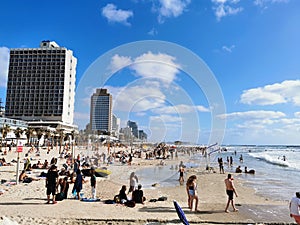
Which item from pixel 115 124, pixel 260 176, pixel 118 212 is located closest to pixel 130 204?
pixel 118 212

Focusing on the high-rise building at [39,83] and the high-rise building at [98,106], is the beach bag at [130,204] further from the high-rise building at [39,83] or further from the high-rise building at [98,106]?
the high-rise building at [39,83]

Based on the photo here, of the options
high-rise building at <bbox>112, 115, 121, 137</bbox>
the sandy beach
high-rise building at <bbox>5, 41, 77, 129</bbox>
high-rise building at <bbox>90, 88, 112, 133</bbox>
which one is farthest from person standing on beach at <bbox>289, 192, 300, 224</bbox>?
high-rise building at <bbox>5, 41, 77, 129</bbox>

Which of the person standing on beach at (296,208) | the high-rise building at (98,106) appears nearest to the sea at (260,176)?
the person standing on beach at (296,208)

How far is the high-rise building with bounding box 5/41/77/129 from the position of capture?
9300cm

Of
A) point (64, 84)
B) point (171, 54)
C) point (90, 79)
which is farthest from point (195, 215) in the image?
point (64, 84)

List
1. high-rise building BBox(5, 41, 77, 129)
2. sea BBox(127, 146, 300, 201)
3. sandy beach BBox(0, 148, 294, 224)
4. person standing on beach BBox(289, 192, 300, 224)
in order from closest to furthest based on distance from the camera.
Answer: person standing on beach BBox(289, 192, 300, 224) < sandy beach BBox(0, 148, 294, 224) < sea BBox(127, 146, 300, 201) < high-rise building BBox(5, 41, 77, 129)

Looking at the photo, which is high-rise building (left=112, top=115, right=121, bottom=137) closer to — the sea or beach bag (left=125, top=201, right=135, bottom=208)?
the sea

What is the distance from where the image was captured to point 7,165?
2005cm

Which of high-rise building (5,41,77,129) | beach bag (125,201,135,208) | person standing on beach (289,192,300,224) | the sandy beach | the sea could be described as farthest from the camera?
high-rise building (5,41,77,129)

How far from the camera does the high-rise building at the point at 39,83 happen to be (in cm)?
9300

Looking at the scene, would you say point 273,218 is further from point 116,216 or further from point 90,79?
point 90,79

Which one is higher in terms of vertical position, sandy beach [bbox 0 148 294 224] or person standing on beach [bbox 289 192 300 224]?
person standing on beach [bbox 289 192 300 224]

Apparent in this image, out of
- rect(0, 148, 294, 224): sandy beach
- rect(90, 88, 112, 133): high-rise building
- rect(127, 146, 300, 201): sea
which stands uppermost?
rect(90, 88, 112, 133): high-rise building

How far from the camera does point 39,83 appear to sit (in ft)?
315
